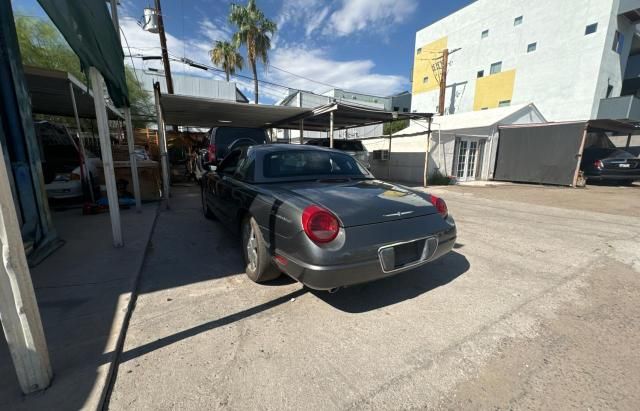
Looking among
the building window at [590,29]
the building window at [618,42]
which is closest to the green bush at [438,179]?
the building window at [590,29]

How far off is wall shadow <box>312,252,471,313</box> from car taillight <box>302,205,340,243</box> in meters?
0.82

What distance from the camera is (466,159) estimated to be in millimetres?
12938

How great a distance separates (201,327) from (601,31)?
88.0 ft

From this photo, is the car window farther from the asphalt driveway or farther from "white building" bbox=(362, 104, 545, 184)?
"white building" bbox=(362, 104, 545, 184)

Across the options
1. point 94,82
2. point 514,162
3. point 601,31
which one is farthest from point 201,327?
point 601,31

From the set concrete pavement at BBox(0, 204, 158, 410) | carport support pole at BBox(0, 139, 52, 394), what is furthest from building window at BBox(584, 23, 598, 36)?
carport support pole at BBox(0, 139, 52, 394)

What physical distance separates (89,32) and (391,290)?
4.22m

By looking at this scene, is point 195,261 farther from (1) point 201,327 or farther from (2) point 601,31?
(2) point 601,31

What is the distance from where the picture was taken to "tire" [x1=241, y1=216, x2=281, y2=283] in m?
2.61

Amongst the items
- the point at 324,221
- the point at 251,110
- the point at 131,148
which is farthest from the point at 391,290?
the point at 251,110

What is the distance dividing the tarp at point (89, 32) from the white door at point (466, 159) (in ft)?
42.1

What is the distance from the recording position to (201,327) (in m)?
2.15

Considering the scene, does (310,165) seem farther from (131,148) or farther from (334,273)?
(131,148)

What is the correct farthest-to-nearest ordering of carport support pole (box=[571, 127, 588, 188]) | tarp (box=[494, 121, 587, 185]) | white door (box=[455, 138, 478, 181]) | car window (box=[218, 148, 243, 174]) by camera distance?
white door (box=[455, 138, 478, 181])
tarp (box=[494, 121, 587, 185])
carport support pole (box=[571, 127, 588, 188])
car window (box=[218, 148, 243, 174])
